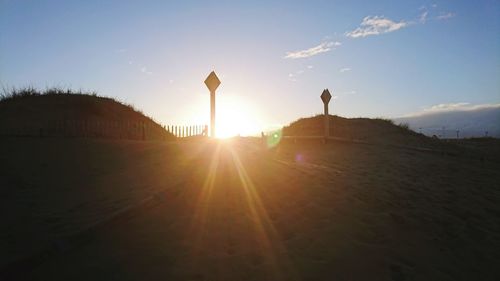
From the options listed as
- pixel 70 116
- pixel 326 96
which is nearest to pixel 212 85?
pixel 326 96

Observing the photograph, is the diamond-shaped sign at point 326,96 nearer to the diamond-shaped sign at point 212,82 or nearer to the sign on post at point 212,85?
the sign on post at point 212,85

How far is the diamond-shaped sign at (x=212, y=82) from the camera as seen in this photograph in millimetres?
12453

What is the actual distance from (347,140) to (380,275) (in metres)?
17.4

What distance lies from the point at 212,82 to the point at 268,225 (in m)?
6.92

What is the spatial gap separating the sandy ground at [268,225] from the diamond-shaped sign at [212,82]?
7.69ft

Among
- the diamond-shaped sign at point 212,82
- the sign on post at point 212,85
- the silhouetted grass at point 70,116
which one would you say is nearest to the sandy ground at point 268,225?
the sign on post at point 212,85

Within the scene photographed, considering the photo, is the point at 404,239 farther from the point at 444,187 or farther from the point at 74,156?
the point at 74,156

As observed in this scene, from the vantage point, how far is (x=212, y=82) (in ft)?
41.4

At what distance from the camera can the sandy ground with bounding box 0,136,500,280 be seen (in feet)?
17.3

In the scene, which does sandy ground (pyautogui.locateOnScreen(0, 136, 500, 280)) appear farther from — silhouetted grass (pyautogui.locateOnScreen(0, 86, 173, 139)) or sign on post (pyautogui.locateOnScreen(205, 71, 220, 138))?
silhouetted grass (pyautogui.locateOnScreen(0, 86, 173, 139))

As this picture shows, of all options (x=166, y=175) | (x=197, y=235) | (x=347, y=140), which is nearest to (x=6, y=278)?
(x=197, y=235)

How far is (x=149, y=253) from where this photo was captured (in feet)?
18.0

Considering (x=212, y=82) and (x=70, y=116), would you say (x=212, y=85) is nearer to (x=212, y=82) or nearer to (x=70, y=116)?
(x=212, y=82)

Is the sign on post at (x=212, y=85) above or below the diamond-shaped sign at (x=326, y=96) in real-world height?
below
